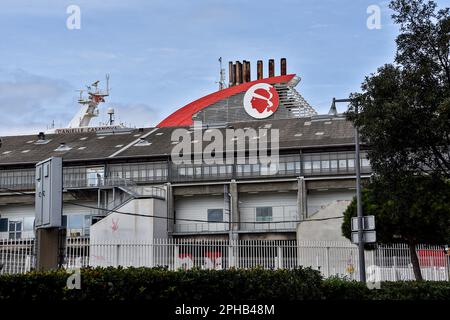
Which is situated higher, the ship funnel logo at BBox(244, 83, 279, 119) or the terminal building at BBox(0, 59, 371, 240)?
the ship funnel logo at BBox(244, 83, 279, 119)

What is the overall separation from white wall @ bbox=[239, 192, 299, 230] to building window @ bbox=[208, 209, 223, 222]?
168 cm

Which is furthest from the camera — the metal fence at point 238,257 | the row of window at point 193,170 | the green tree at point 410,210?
the row of window at point 193,170

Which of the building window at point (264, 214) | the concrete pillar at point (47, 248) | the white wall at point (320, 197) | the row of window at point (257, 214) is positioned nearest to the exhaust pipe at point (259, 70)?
the row of window at point (257, 214)

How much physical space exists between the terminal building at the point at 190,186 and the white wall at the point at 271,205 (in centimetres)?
8

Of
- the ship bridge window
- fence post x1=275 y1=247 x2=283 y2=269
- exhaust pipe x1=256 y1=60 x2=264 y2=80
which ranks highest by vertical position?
exhaust pipe x1=256 y1=60 x2=264 y2=80

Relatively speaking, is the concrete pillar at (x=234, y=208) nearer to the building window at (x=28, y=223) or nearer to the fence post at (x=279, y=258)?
the building window at (x=28, y=223)

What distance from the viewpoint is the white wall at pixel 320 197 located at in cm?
6150

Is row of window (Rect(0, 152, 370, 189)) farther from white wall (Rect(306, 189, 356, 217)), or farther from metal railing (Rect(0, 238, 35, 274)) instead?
metal railing (Rect(0, 238, 35, 274))

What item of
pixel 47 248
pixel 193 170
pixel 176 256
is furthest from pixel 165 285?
pixel 193 170

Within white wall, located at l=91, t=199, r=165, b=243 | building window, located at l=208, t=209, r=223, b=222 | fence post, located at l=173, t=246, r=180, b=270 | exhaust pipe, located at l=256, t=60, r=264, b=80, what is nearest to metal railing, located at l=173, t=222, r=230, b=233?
building window, located at l=208, t=209, r=223, b=222

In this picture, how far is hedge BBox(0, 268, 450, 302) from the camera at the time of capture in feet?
45.8

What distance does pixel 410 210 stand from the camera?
2483 cm
